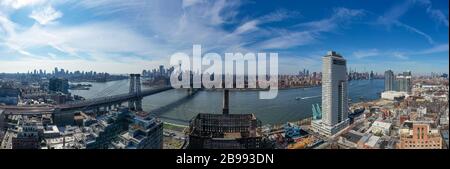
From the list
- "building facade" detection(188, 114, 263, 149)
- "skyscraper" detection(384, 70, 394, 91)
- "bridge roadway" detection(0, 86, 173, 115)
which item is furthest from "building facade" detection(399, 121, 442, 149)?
"bridge roadway" detection(0, 86, 173, 115)

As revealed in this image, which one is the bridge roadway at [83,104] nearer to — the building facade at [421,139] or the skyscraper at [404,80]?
the skyscraper at [404,80]

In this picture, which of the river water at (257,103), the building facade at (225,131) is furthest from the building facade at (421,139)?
the river water at (257,103)

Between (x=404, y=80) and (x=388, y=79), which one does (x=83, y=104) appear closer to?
(x=388, y=79)

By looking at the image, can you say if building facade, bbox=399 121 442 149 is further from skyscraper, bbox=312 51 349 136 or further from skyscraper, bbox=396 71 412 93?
skyscraper, bbox=312 51 349 136

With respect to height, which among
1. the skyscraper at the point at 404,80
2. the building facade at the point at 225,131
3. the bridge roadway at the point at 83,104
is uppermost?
the skyscraper at the point at 404,80

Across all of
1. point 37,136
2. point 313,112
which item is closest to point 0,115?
point 37,136

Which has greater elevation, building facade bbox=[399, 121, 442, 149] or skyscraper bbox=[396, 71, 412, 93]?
skyscraper bbox=[396, 71, 412, 93]
